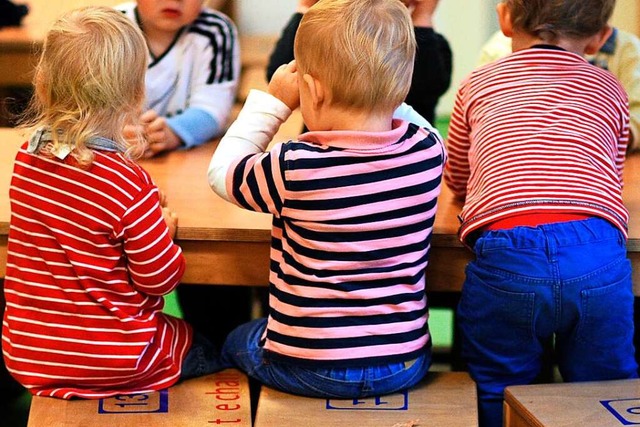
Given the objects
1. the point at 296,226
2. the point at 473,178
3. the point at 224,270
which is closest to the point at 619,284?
the point at 473,178

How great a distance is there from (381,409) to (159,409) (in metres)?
0.33

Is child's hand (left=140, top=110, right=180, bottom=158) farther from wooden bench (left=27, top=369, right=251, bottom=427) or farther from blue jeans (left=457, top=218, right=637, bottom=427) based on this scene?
blue jeans (left=457, top=218, right=637, bottom=427)

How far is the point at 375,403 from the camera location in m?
1.57

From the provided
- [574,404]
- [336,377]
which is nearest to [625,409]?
[574,404]

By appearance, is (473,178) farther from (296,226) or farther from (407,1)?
(407,1)

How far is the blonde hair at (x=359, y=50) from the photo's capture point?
1438mm

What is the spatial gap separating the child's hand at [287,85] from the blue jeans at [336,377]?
0.39 metres

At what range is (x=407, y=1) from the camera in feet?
6.48

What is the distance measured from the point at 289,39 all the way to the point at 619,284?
0.81 m

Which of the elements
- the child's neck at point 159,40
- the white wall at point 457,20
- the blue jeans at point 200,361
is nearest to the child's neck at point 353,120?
the blue jeans at point 200,361

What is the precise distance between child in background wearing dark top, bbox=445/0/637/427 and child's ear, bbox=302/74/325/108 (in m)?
0.32

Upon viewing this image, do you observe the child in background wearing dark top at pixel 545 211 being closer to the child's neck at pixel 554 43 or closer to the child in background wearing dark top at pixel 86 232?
the child's neck at pixel 554 43

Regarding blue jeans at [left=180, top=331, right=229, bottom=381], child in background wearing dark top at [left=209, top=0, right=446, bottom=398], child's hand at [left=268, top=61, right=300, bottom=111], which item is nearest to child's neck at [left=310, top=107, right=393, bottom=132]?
child in background wearing dark top at [left=209, top=0, right=446, bottom=398]

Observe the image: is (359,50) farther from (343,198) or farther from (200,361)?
(200,361)
